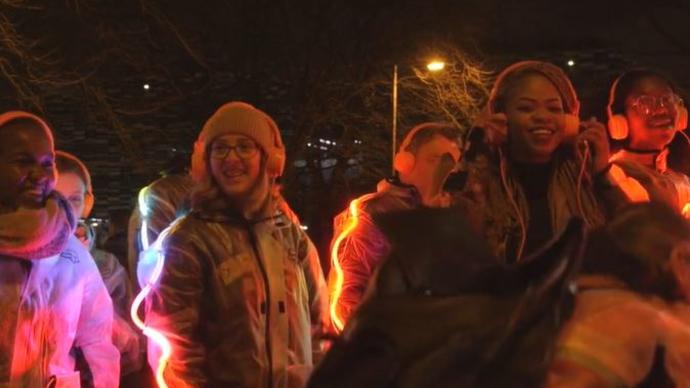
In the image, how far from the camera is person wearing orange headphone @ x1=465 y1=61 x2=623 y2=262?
373cm

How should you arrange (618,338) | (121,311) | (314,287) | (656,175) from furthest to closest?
(121,311) → (314,287) → (656,175) → (618,338)

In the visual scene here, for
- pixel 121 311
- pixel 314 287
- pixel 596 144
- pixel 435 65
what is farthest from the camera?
pixel 435 65

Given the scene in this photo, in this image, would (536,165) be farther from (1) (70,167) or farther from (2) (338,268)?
(1) (70,167)

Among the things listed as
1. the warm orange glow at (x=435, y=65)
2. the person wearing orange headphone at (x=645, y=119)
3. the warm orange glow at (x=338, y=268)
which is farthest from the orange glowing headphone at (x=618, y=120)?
the warm orange glow at (x=435, y=65)

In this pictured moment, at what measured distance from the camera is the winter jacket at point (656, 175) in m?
4.45

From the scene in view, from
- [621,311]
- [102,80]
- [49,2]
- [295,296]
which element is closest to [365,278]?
[295,296]

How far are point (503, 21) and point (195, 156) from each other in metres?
17.6

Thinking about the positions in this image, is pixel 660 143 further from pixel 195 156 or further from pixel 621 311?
pixel 621 311

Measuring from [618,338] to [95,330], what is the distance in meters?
3.70

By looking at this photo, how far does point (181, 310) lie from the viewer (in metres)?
4.36

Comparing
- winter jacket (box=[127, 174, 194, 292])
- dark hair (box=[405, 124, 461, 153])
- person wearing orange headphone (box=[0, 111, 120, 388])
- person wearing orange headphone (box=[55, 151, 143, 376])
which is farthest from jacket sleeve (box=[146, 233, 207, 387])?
dark hair (box=[405, 124, 461, 153])

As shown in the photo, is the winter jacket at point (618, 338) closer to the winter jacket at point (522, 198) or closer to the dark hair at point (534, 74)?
the winter jacket at point (522, 198)

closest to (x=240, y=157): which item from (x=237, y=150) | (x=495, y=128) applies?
(x=237, y=150)

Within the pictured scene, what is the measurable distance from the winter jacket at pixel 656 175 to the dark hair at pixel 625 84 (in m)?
0.26
